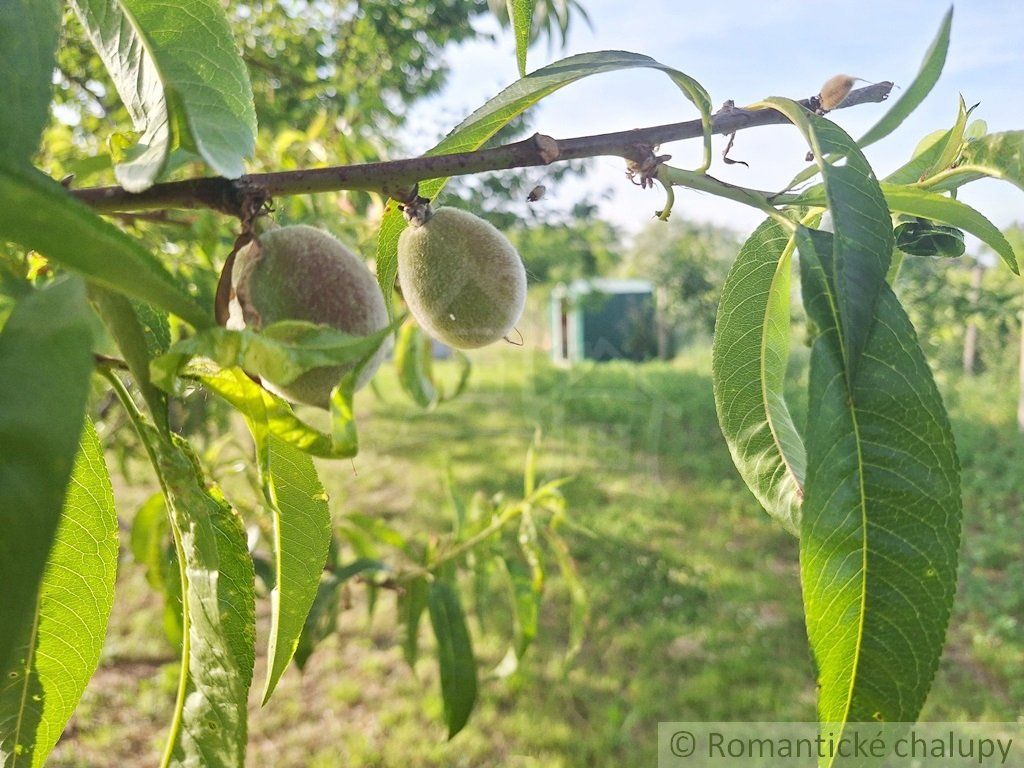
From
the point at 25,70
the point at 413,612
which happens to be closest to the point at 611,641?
the point at 413,612

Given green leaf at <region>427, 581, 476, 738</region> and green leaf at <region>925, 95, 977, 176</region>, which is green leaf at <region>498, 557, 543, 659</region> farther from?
green leaf at <region>925, 95, 977, 176</region>

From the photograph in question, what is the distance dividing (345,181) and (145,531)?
4.26ft

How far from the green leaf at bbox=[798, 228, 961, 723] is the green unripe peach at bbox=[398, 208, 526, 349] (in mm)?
355

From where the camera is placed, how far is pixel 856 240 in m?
0.48

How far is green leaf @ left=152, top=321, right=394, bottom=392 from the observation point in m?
0.44

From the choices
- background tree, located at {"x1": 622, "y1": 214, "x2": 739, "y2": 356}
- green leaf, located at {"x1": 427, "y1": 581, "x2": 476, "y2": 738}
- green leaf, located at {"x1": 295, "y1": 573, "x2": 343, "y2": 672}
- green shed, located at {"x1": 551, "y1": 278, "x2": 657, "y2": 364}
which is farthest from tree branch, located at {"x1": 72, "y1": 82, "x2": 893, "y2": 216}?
green shed, located at {"x1": 551, "y1": 278, "x2": 657, "y2": 364}

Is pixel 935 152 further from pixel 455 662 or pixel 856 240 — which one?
pixel 455 662

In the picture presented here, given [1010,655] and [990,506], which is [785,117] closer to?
[1010,655]

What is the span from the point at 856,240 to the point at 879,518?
0.57ft

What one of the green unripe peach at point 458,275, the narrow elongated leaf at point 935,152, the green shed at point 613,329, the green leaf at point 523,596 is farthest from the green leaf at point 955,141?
the green shed at point 613,329

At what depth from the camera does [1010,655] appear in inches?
136

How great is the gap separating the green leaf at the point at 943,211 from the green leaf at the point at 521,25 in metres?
0.35

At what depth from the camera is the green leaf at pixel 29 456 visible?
34 centimetres

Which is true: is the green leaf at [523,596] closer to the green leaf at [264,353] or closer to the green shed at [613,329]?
the green leaf at [264,353]
